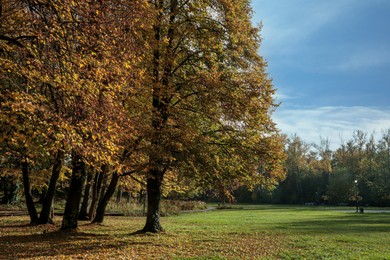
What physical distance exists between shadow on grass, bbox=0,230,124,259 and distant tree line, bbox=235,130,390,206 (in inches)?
2262

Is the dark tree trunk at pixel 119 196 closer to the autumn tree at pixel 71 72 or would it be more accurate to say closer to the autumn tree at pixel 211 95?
the autumn tree at pixel 211 95

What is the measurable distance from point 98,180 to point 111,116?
14.5 meters

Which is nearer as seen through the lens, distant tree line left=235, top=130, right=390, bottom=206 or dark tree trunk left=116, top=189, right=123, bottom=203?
dark tree trunk left=116, top=189, right=123, bottom=203

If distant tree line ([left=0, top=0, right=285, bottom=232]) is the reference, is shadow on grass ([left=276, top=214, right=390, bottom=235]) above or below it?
below

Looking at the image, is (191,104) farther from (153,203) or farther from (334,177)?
(334,177)

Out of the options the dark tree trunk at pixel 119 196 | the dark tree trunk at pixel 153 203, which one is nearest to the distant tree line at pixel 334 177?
the dark tree trunk at pixel 119 196

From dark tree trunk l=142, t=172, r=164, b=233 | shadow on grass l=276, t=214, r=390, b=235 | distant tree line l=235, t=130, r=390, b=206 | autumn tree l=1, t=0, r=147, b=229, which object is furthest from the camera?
distant tree line l=235, t=130, r=390, b=206

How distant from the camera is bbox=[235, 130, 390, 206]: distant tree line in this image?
65688 millimetres

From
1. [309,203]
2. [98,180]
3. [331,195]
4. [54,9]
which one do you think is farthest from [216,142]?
Result: [309,203]

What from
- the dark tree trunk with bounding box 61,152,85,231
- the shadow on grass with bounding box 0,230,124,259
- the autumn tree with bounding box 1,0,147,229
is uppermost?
the autumn tree with bounding box 1,0,147,229

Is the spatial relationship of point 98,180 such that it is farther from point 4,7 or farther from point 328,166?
point 328,166

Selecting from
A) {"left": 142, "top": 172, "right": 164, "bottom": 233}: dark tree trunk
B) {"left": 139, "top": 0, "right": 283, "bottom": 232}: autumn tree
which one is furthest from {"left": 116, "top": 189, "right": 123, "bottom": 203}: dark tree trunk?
{"left": 139, "top": 0, "right": 283, "bottom": 232}: autumn tree

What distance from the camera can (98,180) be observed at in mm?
22375

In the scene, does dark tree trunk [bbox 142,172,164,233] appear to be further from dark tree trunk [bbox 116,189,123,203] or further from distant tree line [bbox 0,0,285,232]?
dark tree trunk [bbox 116,189,123,203]
